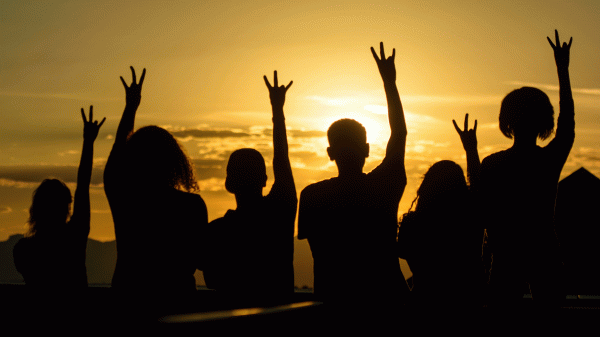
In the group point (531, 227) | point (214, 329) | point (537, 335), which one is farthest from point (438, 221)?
point (214, 329)

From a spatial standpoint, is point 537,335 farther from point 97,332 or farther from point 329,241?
point 97,332

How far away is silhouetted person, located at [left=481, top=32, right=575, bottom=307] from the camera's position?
297cm

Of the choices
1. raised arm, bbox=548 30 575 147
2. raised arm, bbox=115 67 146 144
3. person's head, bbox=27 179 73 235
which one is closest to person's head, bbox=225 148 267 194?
raised arm, bbox=115 67 146 144

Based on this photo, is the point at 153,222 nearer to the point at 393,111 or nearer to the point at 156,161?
the point at 156,161

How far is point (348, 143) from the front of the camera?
2443 mm

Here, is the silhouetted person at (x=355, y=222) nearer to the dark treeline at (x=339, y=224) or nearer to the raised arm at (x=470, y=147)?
the dark treeline at (x=339, y=224)

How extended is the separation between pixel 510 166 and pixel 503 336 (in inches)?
56.5

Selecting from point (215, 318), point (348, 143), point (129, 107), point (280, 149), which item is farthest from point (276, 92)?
point (215, 318)

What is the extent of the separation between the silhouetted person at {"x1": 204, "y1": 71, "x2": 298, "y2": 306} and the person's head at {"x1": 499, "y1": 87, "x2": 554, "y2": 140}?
1.38 m

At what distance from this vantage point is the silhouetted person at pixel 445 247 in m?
2.67

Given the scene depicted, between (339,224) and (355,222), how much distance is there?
0.25ft

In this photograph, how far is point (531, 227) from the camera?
2988 millimetres

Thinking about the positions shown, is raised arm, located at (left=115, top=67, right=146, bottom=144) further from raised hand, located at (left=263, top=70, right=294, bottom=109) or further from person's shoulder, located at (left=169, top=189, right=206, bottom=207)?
raised hand, located at (left=263, top=70, right=294, bottom=109)

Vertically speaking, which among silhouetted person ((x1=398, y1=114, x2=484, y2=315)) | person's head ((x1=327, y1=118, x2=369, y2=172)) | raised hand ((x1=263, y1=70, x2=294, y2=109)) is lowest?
silhouetted person ((x1=398, y1=114, x2=484, y2=315))
